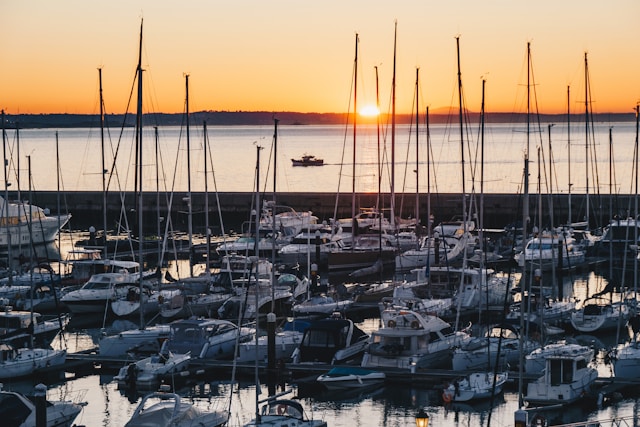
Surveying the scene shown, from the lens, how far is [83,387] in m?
32.1

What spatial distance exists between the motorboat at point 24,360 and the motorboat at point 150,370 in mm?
1838

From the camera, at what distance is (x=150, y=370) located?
31609mm

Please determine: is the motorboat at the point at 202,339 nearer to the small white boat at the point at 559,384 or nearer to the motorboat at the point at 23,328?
the motorboat at the point at 23,328

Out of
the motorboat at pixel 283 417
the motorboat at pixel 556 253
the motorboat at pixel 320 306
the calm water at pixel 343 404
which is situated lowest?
the calm water at pixel 343 404

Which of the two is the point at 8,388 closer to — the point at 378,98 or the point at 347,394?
the point at 347,394

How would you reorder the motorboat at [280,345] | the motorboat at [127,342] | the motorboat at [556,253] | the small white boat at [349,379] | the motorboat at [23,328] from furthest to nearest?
the motorboat at [556,253]
the motorboat at [23,328]
the motorboat at [127,342]
the motorboat at [280,345]
the small white boat at [349,379]

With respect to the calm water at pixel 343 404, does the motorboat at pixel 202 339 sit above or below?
above

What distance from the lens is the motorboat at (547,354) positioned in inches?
1157

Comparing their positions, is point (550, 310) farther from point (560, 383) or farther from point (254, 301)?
point (560, 383)

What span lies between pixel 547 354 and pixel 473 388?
6.07 feet

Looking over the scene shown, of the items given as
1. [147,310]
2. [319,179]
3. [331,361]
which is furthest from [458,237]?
[319,179]

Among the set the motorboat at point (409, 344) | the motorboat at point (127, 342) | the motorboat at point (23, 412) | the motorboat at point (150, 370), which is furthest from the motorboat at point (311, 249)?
the motorboat at point (23, 412)

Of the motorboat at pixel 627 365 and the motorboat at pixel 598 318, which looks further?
the motorboat at pixel 598 318

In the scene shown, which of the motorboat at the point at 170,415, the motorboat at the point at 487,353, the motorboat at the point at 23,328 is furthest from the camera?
the motorboat at the point at 23,328
